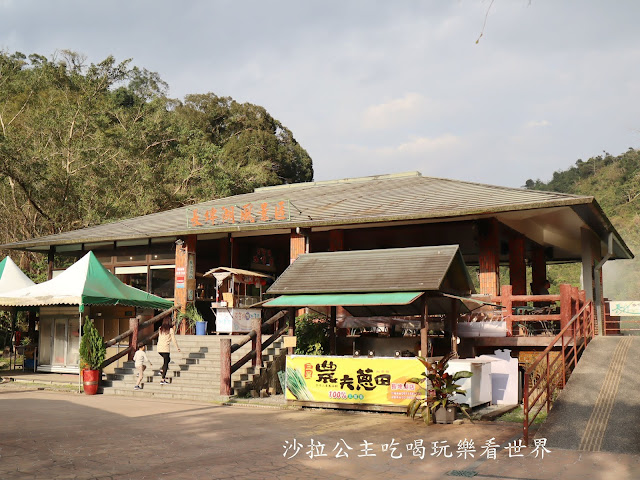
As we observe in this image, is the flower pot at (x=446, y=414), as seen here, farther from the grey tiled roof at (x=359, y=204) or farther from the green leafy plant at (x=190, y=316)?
the green leafy plant at (x=190, y=316)

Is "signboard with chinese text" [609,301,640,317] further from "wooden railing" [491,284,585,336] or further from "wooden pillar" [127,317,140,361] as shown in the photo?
"wooden pillar" [127,317,140,361]

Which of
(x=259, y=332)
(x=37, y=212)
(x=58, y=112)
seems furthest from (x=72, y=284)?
(x=58, y=112)

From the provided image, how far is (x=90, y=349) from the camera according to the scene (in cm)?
1591

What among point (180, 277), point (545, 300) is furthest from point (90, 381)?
point (545, 300)

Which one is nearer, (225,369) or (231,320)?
(225,369)

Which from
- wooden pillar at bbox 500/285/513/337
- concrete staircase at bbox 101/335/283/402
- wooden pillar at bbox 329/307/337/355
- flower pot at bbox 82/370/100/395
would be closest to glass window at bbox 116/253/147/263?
concrete staircase at bbox 101/335/283/402

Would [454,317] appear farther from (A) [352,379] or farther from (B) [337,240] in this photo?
(B) [337,240]

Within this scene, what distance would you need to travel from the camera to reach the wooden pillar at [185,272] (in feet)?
65.1

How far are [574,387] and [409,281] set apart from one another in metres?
3.47

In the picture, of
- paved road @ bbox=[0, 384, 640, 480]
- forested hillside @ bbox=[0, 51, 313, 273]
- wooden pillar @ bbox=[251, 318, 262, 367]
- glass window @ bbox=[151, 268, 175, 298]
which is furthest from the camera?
forested hillside @ bbox=[0, 51, 313, 273]

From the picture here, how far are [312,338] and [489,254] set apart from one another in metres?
5.31

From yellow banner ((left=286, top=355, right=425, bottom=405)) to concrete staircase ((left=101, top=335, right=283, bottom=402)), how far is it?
2038mm

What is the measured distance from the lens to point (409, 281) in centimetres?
1255

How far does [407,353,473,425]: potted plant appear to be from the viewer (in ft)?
36.2
